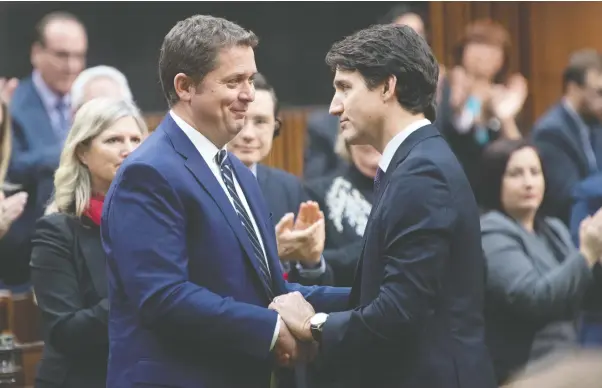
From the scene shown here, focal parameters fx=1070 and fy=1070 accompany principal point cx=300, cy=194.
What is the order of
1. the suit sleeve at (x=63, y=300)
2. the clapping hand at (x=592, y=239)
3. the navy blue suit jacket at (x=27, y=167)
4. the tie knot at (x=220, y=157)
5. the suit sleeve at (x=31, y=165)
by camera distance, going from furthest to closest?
the suit sleeve at (x=31, y=165) → the navy blue suit jacket at (x=27, y=167) → the clapping hand at (x=592, y=239) → the suit sleeve at (x=63, y=300) → the tie knot at (x=220, y=157)

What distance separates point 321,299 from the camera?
274 centimetres

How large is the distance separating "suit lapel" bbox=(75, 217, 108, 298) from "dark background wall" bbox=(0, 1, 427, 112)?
8.60 feet

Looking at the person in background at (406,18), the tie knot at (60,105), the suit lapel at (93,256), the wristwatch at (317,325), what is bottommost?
the wristwatch at (317,325)

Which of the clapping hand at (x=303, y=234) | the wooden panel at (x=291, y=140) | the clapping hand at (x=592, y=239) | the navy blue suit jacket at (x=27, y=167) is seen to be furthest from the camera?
the wooden panel at (x=291, y=140)

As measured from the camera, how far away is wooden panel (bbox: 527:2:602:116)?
21.9 ft

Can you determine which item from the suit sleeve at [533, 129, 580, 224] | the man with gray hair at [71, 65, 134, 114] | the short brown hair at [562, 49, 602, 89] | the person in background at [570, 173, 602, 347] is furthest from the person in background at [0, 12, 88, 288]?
the short brown hair at [562, 49, 602, 89]

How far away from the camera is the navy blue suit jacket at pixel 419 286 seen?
2.31 meters

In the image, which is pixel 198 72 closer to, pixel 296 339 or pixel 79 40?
pixel 296 339

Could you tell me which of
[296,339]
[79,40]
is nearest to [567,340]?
[296,339]

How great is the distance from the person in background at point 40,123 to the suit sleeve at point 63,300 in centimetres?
83

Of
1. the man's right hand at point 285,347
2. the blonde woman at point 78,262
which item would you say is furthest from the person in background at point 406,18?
the man's right hand at point 285,347

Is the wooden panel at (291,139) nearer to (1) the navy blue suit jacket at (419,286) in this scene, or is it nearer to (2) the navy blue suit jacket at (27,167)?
(2) the navy blue suit jacket at (27,167)

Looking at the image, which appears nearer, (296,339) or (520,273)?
(296,339)

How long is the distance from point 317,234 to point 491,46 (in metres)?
2.86
